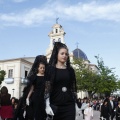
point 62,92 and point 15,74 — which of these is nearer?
point 62,92

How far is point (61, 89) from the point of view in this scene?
5.44 metres

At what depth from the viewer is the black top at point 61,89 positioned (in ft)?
17.6

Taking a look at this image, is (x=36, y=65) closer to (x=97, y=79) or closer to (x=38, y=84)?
(x=38, y=84)

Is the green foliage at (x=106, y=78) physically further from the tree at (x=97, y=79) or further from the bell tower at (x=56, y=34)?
the bell tower at (x=56, y=34)

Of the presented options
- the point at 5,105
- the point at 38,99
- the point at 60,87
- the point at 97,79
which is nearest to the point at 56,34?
the point at 97,79

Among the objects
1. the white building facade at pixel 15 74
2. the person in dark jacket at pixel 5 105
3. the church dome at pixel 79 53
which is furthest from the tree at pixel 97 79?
the person in dark jacket at pixel 5 105

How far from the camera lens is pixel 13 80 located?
69688mm

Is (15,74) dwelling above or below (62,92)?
above

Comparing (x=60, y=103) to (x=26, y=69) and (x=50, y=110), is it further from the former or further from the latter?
(x=26, y=69)

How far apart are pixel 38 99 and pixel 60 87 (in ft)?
6.29

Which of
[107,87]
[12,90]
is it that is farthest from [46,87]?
[12,90]

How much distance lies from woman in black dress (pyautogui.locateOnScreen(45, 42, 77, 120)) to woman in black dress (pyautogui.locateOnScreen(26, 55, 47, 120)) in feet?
4.81

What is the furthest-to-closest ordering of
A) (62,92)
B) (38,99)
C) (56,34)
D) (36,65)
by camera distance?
(56,34), (36,65), (38,99), (62,92)

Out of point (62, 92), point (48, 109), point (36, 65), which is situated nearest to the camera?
point (48, 109)
